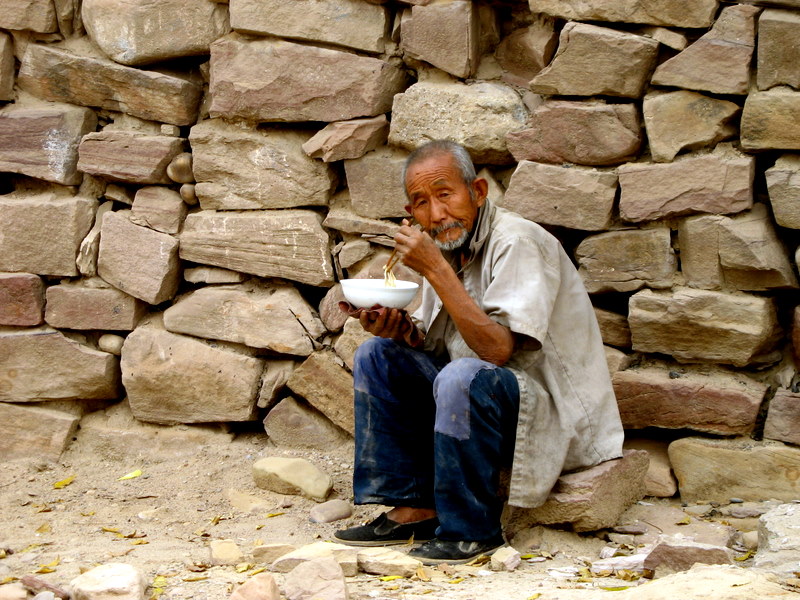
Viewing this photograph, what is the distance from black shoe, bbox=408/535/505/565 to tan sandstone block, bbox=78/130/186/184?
2.11 m

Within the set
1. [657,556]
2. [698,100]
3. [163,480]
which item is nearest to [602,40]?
[698,100]

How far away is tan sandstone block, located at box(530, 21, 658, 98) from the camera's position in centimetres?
361

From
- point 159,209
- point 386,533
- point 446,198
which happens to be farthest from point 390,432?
point 159,209

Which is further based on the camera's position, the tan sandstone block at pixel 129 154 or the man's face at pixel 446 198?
the tan sandstone block at pixel 129 154

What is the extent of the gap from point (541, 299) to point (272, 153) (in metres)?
1.60

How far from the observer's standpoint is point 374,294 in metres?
3.38

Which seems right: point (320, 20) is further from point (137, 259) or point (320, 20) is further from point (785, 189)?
point (785, 189)

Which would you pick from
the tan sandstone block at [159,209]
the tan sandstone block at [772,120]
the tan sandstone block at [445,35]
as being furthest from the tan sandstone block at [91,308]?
the tan sandstone block at [772,120]

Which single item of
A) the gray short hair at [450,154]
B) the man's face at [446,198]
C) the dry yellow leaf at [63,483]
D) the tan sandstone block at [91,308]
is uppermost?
the gray short hair at [450,154]

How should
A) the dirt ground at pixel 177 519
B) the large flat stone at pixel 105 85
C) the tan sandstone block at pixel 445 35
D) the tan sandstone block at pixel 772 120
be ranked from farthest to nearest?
the large flat stone at pixel 105 85
the tan sandstone block at pixel 445 35
the tan sandstone block at pixel 772 120
the dirt ground at pixel 177 519

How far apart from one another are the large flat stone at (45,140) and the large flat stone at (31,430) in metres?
1.05

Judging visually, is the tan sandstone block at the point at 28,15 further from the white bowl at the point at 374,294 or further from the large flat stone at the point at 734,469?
the large flat stone at the point at 734,469

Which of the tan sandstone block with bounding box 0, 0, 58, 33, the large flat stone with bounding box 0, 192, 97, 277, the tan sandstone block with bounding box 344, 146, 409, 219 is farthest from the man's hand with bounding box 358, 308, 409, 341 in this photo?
the tan sandstone block with bounding box 0, 0, 58, 33

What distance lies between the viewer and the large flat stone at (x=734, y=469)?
3.60 m
